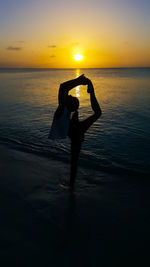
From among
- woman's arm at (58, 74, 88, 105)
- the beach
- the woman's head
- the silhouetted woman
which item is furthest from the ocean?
woman's arm at (58, 74, 88, 105)

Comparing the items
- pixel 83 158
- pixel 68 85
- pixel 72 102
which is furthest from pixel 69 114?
pixel 83 158

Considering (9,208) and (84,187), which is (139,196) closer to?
(84,187)

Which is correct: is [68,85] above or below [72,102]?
above

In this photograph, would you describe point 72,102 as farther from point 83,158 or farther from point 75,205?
point 83,158

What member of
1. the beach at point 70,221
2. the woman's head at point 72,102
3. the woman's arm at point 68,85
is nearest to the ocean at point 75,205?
the beach at point 70,221

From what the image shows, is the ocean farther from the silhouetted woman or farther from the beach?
the silhouetted woman

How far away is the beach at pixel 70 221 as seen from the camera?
2656 mm

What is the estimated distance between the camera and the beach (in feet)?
8.71

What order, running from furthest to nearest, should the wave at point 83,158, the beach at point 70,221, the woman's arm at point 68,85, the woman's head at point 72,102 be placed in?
1. the wave at point 83,158
2. the woman's head at point 72,102
3. the woman's arm at point 68,85
4. the beach at point 70,221

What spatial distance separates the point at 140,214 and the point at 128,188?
0.88 meters

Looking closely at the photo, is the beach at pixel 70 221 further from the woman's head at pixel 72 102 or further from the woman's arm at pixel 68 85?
the woman's arm at pixel 68 85

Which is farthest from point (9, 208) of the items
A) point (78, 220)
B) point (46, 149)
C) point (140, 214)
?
point (46, 149)

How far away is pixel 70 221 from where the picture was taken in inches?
131

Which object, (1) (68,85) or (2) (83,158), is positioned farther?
(2) (83,158)
